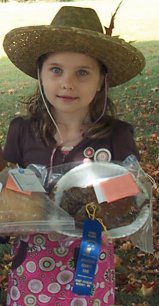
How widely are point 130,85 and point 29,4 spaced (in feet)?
16.4

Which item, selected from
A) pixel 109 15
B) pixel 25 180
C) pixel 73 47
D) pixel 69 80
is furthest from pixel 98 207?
pixel 109 15

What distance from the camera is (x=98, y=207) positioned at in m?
1.76

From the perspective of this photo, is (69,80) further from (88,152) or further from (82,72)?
(88,152)

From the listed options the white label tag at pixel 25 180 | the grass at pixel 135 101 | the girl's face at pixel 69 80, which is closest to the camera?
the white label tag at pixel 25 180

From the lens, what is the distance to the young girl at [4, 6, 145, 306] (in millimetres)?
2020

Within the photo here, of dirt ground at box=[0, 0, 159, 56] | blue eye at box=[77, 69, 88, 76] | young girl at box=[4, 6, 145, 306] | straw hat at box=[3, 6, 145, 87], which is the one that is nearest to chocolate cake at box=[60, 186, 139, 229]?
young girl at box=[4, 6, 145, 306]

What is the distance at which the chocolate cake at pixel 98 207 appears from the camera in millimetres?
1770

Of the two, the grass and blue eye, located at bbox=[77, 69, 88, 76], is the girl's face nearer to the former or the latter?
blue eye, located at bbox=[77, 69, 88, 76]

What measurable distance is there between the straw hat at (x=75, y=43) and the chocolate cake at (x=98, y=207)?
572 mm

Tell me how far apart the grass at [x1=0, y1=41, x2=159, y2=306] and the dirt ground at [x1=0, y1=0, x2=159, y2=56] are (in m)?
1.42

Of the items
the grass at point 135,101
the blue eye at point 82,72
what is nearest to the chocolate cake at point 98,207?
the blue eye at point 82,72

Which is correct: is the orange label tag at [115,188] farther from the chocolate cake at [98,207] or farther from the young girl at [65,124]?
the young girl at [65,124]

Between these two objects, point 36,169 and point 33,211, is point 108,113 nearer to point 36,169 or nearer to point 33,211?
point 36,169

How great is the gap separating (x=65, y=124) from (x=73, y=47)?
0.33 meters
